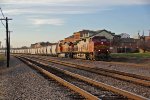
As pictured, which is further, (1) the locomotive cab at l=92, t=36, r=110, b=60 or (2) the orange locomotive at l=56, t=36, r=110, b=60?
(2) the orange locomotive at l=56, t=36, r=110, b=60

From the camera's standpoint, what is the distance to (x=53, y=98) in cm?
1184

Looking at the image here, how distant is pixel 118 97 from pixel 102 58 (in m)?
29.7

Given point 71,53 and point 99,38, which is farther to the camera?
point 71,53

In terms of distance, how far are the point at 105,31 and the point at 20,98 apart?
387ft

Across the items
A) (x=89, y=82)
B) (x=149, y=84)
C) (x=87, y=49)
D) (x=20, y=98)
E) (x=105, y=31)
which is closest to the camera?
(x=20, y=98)

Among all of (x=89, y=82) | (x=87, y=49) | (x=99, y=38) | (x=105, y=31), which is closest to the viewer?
(x=89, y=82)

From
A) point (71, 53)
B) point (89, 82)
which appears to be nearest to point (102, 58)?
point (71, 53)

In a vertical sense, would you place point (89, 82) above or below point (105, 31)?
below

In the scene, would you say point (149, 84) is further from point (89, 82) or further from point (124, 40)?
point (124, 40)

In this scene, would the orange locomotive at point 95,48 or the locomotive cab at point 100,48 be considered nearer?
the locomotive cab at point 100,48

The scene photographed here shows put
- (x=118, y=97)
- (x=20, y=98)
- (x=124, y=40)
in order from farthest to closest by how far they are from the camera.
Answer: (x=124, y=40) < (x=20, y=98) < (x=118, y=97)

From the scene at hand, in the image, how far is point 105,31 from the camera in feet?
424

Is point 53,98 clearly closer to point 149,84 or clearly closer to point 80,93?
point 80,93

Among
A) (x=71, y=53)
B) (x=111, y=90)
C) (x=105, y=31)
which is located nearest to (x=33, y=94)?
(x=111, y=90)
